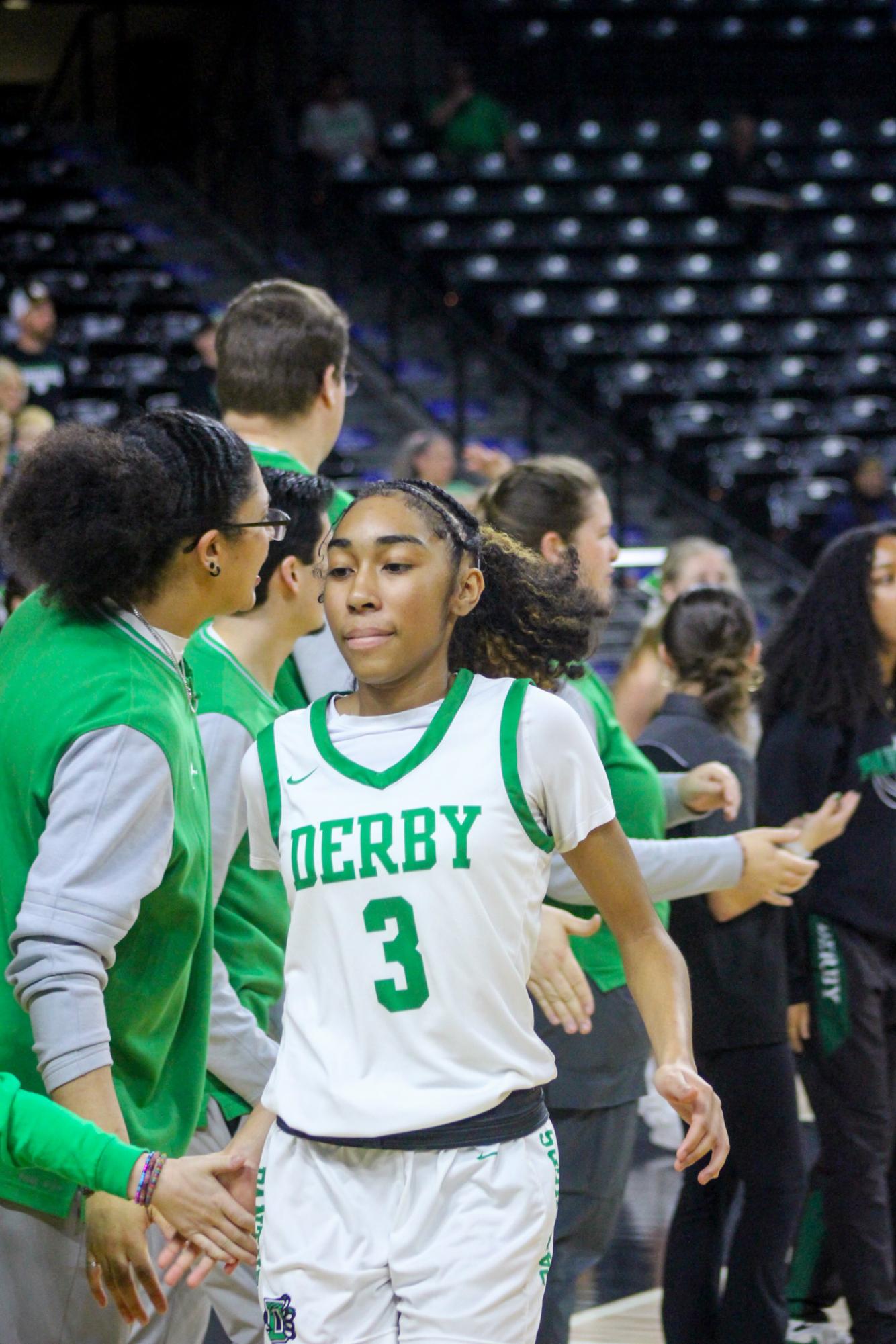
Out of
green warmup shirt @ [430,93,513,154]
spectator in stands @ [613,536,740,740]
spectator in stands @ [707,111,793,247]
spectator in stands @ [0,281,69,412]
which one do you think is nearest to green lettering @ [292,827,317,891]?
spectator in stands @ [613,536,740,740]

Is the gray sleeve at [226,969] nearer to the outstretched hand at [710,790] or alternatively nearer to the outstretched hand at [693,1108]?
the outstretched hand at [693,1108]

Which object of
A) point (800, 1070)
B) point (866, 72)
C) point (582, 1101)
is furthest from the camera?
point (866, 72)

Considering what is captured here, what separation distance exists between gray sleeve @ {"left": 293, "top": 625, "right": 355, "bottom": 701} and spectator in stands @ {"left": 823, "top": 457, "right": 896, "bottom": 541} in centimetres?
744

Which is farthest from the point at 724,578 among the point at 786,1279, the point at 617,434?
the point at 617,434

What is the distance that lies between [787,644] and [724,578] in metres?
1.25

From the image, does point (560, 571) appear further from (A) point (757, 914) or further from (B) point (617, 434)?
(B) point (617, 434)

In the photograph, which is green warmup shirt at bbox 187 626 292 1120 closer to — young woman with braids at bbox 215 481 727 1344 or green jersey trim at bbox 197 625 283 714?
green jersey trim at bbox 197 625 283 714

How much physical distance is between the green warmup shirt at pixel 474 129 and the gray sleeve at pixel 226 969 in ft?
38.6

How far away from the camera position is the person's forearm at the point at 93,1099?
6.19ft

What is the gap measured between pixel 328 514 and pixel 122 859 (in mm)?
1101

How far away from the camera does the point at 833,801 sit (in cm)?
323

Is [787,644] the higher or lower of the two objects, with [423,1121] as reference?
higher

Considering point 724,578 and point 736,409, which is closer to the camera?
point 724,578

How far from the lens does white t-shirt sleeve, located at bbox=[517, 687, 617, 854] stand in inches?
75.8
